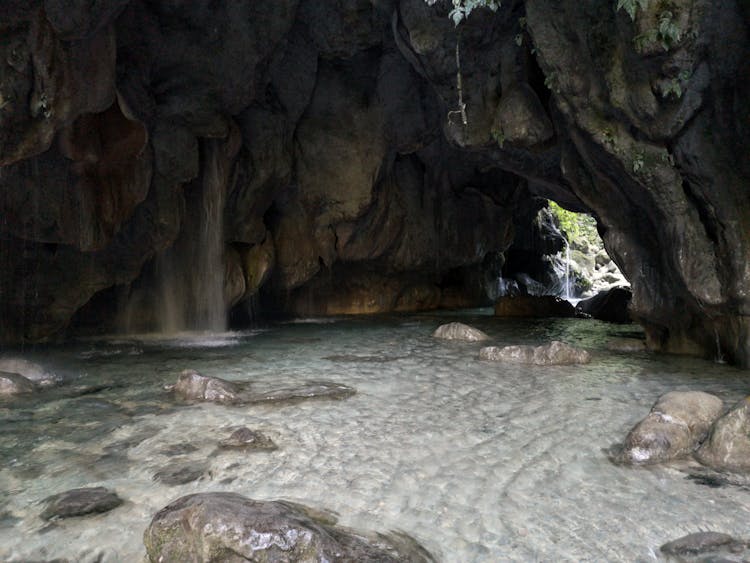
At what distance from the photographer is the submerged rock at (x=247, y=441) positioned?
4.39m

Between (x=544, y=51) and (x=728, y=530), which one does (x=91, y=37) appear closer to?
(x=544, y=51)

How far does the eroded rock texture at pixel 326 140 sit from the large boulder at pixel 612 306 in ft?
13.6

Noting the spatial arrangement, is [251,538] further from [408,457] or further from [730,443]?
[730,443]

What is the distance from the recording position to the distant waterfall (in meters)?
12.3

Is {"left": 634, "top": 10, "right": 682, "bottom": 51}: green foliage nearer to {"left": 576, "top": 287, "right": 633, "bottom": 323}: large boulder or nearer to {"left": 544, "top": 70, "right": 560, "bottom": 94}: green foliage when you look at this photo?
{"left": 544, "top": 70, "right": 560, "bottom": 94}: green foliage

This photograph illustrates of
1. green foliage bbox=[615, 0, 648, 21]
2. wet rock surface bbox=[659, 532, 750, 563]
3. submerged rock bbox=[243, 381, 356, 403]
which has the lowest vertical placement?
wet rock surface bbox=[659, 532, 750, 563]

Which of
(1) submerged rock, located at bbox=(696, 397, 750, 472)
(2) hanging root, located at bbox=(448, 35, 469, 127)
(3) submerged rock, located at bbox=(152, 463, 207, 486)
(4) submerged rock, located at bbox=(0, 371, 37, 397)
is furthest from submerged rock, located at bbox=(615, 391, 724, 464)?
(2) hanging root, located at bbox=(448, 35, 469, 127)

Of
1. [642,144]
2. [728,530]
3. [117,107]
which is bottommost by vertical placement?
[728,530]

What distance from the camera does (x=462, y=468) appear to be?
400 centimetres

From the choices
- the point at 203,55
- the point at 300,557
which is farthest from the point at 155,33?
the point at 300,557

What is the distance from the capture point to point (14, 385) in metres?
6.27

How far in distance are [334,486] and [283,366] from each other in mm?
4341

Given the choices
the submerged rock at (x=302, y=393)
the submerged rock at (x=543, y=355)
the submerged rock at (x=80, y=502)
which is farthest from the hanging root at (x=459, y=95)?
the submerged rock at (x=80, y=502)

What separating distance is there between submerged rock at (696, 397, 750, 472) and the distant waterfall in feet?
33.9
